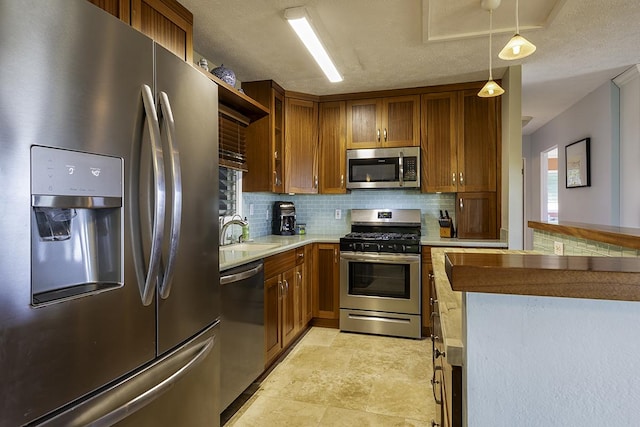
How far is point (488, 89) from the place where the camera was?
89.0 inches

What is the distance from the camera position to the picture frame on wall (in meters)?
4.14

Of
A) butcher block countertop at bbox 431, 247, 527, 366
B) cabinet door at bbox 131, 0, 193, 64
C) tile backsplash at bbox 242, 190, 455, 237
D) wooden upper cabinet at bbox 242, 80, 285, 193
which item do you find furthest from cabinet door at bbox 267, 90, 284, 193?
butcher block countertop at bbox 431, 247, 527, 366

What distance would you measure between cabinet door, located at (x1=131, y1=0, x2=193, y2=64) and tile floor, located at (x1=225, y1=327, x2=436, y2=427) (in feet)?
7.07

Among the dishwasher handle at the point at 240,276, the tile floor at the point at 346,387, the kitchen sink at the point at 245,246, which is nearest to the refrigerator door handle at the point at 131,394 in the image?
the dishwasher handle at the point at 240,276

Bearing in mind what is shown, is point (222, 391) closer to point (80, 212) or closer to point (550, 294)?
point (80, 212)

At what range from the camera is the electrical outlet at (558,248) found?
1772mm

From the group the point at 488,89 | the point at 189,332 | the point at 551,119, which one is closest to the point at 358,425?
the point at 189,332

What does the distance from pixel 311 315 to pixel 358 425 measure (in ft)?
5.40

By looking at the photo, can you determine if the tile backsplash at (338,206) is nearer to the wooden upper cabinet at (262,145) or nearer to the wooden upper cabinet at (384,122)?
the wooden upper cabinet at (262,145)

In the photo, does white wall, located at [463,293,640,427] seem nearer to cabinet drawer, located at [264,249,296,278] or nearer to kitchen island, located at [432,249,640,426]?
kitchen island, located at [432,249,640,426]

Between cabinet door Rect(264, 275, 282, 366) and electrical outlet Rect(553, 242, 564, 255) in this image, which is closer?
electrical outlet Rect(553, 242, 564, 255)

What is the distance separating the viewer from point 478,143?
3537 mm

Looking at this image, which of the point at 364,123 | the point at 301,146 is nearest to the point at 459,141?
the point at 364,123

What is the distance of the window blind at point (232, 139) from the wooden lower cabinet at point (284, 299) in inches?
33.7
